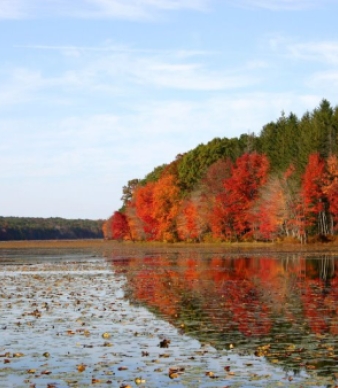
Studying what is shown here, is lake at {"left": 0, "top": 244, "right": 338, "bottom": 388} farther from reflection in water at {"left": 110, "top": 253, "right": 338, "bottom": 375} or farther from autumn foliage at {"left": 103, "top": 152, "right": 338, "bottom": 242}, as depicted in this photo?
autumn foliage at {"left": 103, "top": 152, "right": 338, "bottom": 242}

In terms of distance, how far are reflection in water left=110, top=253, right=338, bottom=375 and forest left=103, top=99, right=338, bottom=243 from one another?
5234cm

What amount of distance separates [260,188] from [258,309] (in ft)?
277

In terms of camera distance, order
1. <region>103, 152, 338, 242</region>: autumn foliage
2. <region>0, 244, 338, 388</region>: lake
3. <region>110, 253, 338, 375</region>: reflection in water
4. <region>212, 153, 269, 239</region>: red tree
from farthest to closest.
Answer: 1. <region>212, 153, 269, 239</region>: red tree
2. <region>103, 152, 338, 242</region>: autumn foliage
3. <region>110, 253, 338, 375</region>: reflection in water
4. <region>0, 244, 338, 388</region>: lake

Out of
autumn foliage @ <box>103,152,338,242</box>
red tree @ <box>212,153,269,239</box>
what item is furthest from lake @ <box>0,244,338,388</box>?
red tree @ <box>212,153,269,239</box>

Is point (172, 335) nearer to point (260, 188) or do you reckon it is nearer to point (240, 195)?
point (260, 188)

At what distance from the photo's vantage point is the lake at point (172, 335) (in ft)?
48.5

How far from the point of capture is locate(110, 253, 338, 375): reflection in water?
17.5 m

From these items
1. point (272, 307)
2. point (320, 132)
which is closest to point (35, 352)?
point (272, 307)

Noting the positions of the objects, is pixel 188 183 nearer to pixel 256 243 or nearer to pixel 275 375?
A: pixel 256 243

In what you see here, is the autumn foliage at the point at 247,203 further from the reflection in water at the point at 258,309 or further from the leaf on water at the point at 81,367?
the leaf on water at the point at 81,367

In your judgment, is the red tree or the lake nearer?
the lake

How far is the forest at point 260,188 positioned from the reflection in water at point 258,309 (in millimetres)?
52345

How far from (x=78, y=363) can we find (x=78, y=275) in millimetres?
31666

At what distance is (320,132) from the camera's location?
10188cm
